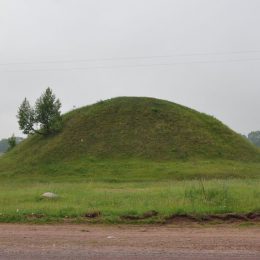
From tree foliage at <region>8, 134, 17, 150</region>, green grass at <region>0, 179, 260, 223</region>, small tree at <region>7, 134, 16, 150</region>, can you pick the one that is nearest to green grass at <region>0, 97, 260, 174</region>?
tree foliage at <region>8, 134, 17, 150</region>

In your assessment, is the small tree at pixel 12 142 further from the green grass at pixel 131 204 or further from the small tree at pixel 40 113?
the green grass at pixel 131 204

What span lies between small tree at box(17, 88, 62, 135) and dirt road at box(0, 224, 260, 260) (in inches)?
1376

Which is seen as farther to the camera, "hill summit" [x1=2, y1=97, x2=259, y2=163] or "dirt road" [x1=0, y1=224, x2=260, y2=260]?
"hill summit" [x1=2, y1=97, x2=259, y2=163]

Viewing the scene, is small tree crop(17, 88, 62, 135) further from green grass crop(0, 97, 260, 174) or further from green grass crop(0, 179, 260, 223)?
green grass crop(0, 179, 260, 223)

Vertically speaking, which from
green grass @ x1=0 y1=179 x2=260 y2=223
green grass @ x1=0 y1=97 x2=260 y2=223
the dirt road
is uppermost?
Answer: green grass @ x1=0 y1=97 x2=260 y2=223

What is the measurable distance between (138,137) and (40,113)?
993cm

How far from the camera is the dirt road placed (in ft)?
24.4


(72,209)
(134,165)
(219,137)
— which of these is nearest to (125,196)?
(72,209)

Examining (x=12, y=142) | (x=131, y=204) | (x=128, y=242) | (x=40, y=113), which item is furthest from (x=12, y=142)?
(x=128, y=242)

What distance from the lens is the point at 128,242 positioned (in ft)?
28.2

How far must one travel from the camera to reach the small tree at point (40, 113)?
45156 millimetres

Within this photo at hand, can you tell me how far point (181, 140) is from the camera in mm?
43031

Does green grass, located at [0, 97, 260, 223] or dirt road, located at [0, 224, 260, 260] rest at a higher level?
green grass, located at [0, 97, 260, 223]

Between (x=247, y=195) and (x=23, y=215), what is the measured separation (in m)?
6.98
